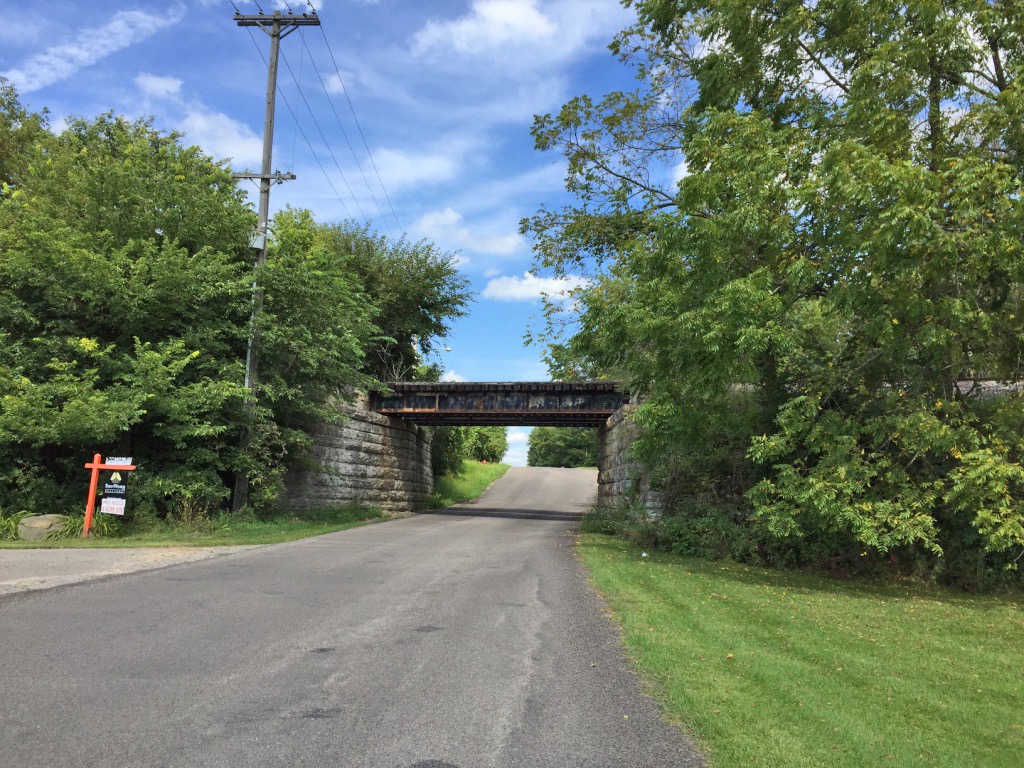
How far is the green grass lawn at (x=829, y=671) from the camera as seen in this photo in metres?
4.05

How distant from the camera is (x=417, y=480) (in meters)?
34.4

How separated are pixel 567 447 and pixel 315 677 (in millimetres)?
84653

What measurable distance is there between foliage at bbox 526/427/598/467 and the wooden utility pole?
63.6 metres

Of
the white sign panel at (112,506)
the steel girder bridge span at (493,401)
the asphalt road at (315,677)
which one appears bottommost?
the asphalt road at (315,677)

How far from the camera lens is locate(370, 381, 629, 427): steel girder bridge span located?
2812cm

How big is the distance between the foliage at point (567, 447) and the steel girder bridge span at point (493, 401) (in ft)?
169

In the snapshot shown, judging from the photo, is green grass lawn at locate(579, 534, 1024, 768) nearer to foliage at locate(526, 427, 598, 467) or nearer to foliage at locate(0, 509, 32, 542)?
foliage at locate(0, 509, 32, 542)

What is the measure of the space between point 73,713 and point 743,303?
947cm

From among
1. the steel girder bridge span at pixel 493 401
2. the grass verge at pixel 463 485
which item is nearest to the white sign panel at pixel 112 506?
the steel girder bridge span at pixel 493 401

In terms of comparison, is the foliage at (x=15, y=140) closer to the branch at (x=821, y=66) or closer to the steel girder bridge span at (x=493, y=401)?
the steel girder bridge span at (x=493, y=401)

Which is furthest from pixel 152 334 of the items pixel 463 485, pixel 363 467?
pixel 463 485

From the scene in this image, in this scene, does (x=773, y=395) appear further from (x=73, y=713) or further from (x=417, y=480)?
(x=417, y=480)

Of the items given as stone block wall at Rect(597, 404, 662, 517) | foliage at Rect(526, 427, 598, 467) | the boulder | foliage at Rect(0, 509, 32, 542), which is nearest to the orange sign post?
the boulder

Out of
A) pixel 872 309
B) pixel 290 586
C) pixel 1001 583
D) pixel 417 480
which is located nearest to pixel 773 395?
pixel 872 309
